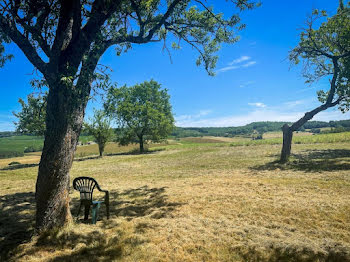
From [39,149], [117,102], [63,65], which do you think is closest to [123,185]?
[63,65]

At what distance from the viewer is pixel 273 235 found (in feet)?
14.0

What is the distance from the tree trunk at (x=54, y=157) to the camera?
450 centimetres

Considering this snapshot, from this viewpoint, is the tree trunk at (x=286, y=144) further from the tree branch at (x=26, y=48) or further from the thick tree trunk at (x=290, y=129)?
the tree branch at (x=26, y=48)

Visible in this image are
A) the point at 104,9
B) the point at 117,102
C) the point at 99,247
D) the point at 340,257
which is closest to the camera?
the point at 340,257

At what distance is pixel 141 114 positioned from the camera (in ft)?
102

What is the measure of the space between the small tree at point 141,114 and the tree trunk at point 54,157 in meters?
25.6

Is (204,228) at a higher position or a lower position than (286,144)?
lower

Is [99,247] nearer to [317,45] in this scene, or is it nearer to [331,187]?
[331,187]

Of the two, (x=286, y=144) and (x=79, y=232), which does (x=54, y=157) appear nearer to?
(x=79, y=232)

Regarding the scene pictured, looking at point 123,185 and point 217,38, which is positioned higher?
point 217,38

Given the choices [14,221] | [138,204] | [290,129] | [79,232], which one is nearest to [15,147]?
[14,221]

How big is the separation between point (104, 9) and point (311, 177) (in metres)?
10.9

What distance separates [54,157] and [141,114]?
26.9 m

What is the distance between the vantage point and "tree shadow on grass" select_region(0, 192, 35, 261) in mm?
4281
